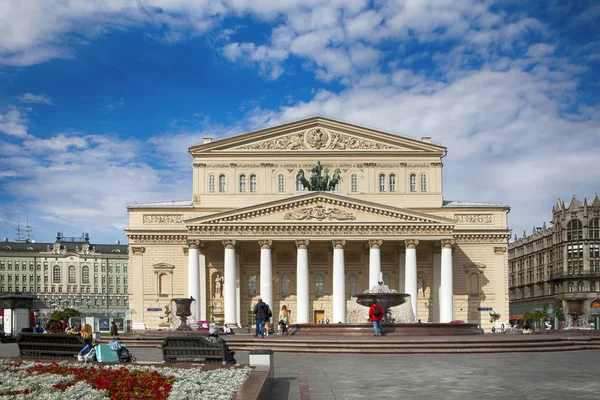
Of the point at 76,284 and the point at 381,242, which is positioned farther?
the point at 76,284

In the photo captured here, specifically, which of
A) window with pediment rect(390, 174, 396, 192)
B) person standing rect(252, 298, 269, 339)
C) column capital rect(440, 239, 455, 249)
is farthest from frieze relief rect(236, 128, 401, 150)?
person standing rect(252, 298, 269, 339)

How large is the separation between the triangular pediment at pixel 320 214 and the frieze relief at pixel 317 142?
918 centimetres

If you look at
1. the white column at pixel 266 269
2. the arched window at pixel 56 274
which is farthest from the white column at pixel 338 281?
the arched window at pixel 56 274

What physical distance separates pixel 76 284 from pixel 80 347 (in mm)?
141102

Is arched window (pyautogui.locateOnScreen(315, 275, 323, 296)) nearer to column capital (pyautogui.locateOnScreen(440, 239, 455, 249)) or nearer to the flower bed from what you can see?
column capital (pyautogui.locateOnScreen(440, 239, 455, 249))

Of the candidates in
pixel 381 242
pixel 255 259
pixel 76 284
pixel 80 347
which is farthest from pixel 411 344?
pixel 76 284

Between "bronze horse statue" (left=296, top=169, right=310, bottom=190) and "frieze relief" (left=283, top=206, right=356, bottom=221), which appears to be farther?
"bronze horse statue" (left=296, top=169, right=310, bottom=190)

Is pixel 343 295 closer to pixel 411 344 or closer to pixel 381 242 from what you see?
pixel 381 242

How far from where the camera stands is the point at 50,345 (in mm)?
21953

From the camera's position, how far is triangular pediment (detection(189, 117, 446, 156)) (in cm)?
7700

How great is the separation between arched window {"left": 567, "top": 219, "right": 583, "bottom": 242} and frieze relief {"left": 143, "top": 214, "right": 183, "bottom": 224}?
63.4 meters

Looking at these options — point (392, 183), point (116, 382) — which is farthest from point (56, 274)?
point (116, 382)

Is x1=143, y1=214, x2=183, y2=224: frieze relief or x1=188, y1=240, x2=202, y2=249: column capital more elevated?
x1=143, y1=214, x2=183, y2=224: frieze relief

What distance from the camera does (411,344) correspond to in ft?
100
